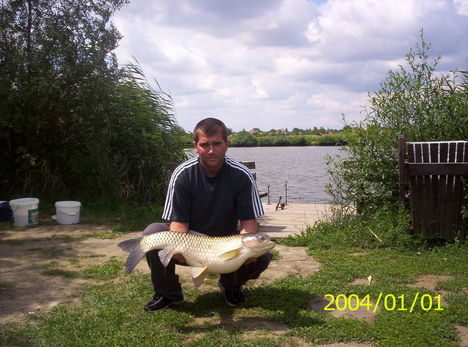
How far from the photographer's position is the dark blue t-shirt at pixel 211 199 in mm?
3795

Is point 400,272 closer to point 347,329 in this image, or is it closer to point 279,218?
point 347,329

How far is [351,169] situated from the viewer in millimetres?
6586

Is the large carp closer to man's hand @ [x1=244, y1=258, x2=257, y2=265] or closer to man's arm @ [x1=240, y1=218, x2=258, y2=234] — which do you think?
man's hand @ [x1=244, y1=258, x2=257, y2=265]

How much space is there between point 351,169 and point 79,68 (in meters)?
5.83

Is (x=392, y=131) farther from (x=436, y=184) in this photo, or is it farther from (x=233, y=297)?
(x=233, y=297)

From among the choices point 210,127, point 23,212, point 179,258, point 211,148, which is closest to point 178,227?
point 179,258

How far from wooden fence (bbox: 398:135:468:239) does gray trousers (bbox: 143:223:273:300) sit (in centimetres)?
275

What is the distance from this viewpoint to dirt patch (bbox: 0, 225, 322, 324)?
411 centimetres

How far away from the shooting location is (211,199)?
3.81 m

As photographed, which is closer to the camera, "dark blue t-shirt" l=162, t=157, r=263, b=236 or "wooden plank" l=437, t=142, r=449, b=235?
"dark blue t-shirt" l=162, t=157, r=263, b=236

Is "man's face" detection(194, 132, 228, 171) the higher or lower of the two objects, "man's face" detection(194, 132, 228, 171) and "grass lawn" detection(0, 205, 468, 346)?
the higher
